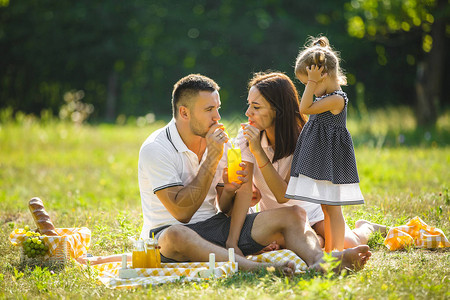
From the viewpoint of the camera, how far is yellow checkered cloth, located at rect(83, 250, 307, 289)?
374 cm

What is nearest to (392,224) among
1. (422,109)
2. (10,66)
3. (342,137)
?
(342,137)

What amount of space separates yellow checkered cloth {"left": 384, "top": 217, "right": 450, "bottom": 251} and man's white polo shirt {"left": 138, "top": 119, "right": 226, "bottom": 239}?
1.49 metres

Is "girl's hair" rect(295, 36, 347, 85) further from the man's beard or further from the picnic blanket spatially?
the picnic blanket

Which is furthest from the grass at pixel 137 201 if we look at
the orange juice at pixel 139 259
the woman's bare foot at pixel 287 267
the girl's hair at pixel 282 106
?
the girl's hair at pixel 282 106

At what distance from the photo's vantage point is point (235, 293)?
3342 millimetres

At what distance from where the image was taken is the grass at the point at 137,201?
344 cm

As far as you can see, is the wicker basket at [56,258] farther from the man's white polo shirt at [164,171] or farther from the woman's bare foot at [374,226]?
the woman's bare foot at [374,226]

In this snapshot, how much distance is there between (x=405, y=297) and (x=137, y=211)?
3.68 meters

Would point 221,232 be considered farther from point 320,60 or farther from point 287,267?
point 320,60

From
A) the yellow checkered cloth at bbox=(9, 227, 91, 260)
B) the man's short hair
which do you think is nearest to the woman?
the man's short hair

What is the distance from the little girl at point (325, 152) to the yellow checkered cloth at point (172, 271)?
42 centimetres

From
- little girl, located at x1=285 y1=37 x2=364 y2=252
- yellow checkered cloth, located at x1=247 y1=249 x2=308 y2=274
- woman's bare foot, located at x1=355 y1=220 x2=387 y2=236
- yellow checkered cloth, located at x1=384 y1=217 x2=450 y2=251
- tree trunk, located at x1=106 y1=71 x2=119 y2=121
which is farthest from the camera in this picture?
tree trunk, located at x1=106 y1=71 x2=119 y2=121

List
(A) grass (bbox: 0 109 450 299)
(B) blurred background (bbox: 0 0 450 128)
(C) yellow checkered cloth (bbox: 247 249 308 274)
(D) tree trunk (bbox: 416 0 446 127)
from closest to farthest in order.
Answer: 1. (A) grass (bbox: 0 109 450 299)
2. (C) yellow checkered cloth (bbox: 247 249 308 274)
3. (D) tree trunk (bbox: 416 0 446 127)
4. (B) blurred background (bbox: 0 0 450 128)

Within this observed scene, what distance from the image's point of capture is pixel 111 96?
26156 mm
